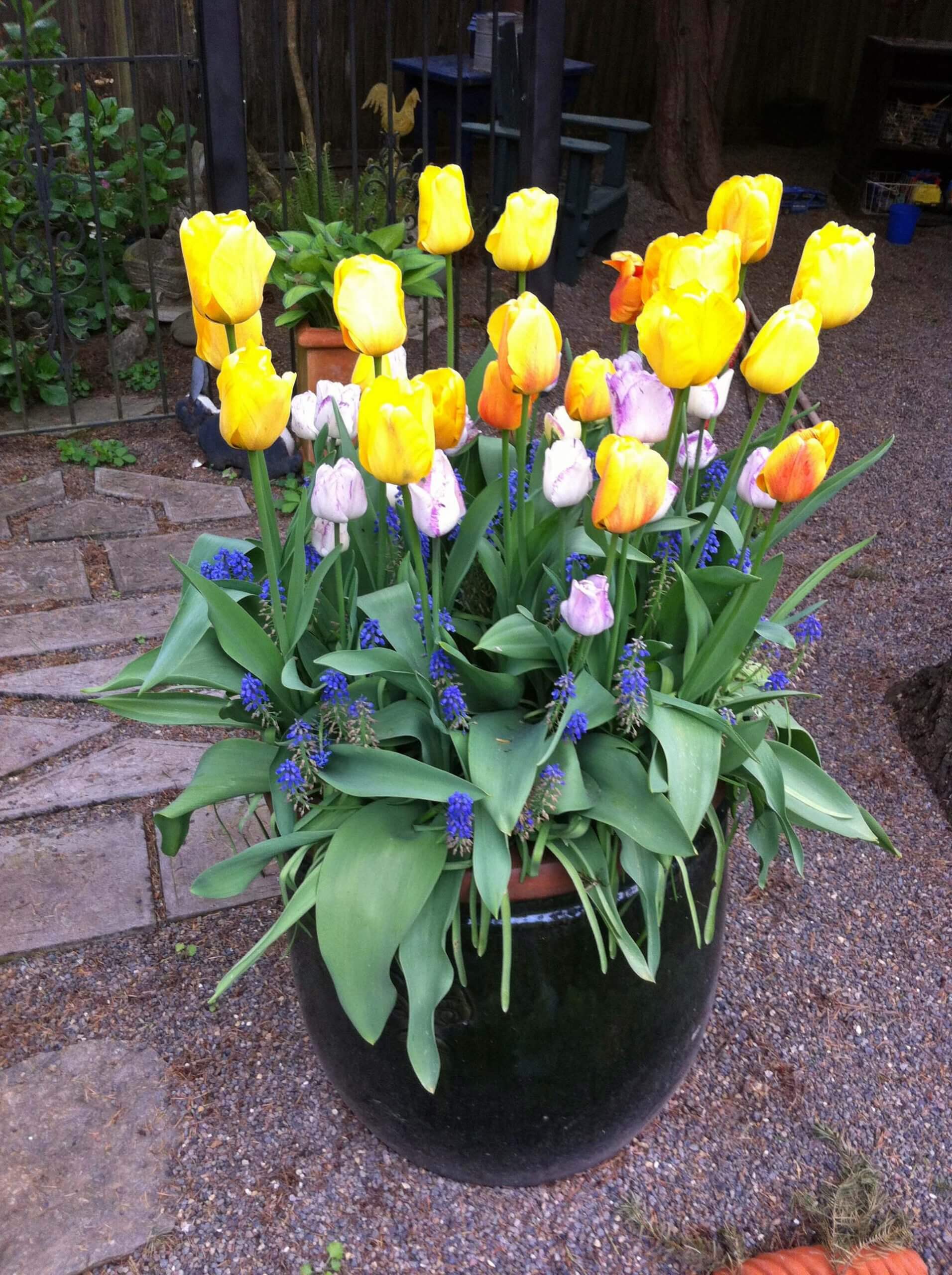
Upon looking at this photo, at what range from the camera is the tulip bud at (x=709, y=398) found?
4.73 feet

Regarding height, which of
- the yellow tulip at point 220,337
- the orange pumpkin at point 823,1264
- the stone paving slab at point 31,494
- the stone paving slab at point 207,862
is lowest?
the stone paving slab at point 31,494

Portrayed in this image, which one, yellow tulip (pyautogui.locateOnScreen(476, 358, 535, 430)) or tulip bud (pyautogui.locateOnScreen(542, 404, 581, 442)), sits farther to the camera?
tulip bud (pyautogui.locateOnScreen(542, 404, 581, 442))

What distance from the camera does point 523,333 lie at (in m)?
1.20

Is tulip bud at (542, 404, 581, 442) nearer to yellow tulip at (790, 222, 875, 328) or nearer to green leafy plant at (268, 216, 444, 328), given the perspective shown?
A: yellow tulip at (790, 222, 875, 328)

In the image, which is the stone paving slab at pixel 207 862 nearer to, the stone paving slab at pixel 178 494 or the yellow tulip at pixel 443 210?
the yellow tulip at pixel 443 210

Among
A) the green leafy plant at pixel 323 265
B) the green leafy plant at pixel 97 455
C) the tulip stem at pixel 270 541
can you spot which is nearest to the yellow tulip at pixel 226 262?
the tulip stem at pixel 270 541

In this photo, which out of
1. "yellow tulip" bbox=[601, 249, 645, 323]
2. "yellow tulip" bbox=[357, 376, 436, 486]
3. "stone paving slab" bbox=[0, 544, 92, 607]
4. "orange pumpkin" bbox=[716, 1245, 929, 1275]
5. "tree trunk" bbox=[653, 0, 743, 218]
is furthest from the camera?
"tree trunk" bbox=[653, 0, 743, 218]

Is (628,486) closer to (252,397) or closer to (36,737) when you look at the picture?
(252,397)

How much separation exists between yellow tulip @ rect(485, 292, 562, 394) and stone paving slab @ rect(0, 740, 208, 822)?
162 cm

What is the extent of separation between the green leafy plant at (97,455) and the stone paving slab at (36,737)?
5.37ft

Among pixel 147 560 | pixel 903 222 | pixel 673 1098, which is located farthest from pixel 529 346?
pixel 903 222

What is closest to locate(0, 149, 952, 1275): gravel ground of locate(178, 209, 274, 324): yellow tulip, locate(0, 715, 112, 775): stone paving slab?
locate(0, 715, 112, 775): stone paving slab

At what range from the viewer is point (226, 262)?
3.76 feet

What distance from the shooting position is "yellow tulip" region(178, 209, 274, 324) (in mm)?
1143
